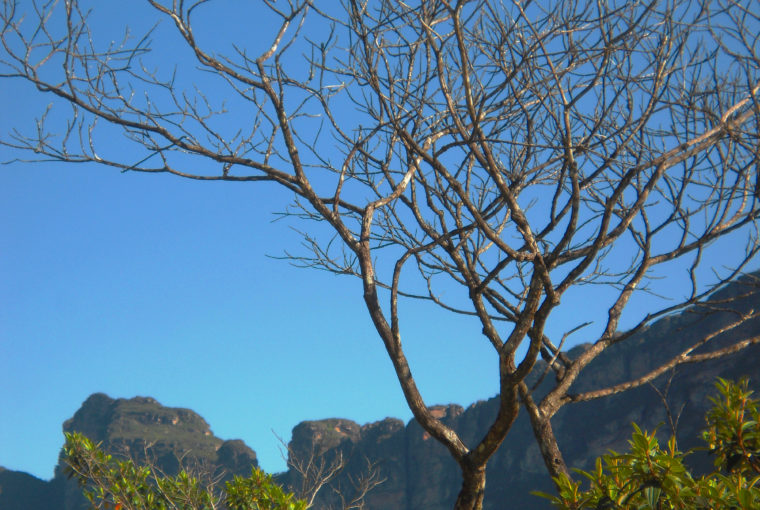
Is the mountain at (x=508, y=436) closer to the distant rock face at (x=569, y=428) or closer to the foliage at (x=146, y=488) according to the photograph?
the distant rock face at (x=569, y=428)

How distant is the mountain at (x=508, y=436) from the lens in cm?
5128

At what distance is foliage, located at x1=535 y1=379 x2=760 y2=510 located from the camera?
218 centimetres

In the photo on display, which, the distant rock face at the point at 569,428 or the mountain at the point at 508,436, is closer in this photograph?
the distant rock face at the point at 569,428

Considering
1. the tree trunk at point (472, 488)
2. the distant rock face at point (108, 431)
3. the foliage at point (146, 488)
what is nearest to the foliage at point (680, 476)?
Result: the tree trunk at point (472, 488)

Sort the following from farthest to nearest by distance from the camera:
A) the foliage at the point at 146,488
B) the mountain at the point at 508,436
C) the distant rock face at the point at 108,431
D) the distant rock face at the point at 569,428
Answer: the distant rock face at the point at 108,431, the mountain at the point at 508,436, the distant rock face at the point at 569,428, the foliage at the point at 146,488

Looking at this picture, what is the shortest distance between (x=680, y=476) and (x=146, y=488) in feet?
16.3

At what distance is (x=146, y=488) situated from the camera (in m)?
5.99

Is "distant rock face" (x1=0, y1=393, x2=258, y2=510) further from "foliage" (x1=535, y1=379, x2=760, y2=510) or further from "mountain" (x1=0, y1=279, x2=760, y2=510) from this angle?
"foliage" (x1=535, y1=379, x2=760, y2=510)

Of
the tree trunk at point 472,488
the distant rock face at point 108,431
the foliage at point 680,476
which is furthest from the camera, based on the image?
the distant rock face at point 108,431

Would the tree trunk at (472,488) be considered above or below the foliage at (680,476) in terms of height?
above

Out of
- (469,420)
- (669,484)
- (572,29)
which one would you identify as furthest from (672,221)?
(469,420)

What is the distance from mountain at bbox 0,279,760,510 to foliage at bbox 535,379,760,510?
4301 centimetres

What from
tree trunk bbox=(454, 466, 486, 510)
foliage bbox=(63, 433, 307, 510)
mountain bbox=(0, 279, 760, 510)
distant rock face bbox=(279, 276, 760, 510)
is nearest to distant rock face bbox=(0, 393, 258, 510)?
mountain bbox=(0, 279, 760, 510)

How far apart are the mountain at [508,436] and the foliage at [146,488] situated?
3894 centimetres
